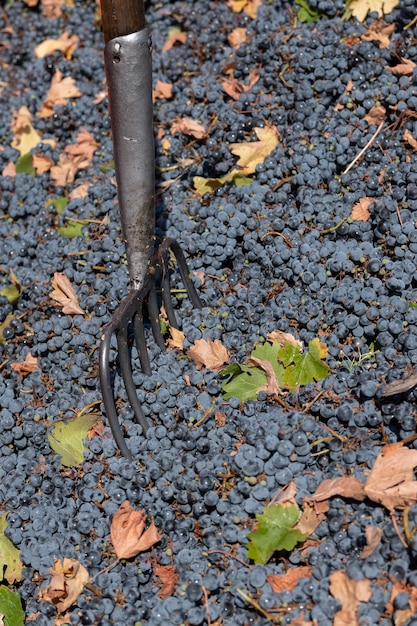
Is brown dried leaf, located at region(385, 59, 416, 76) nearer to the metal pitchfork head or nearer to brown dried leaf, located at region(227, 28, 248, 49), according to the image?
brown dried leaf, located at region(227, 28, 248, 49)

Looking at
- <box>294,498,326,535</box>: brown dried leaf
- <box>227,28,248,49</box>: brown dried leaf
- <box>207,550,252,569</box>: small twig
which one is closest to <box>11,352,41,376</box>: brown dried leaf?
<box>207,550,252,569</box>: small twig

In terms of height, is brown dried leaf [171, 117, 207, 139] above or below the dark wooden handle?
below

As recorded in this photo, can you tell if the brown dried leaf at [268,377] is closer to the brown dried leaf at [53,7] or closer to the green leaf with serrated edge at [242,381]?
the green leaf with serrated edge at [242,381]

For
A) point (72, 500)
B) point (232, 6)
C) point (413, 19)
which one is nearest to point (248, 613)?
point (72, 500)

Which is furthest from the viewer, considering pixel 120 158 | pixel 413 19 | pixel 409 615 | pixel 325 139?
pixel 413 19

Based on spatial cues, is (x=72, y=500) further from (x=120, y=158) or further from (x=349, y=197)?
(x=349, y=197)
